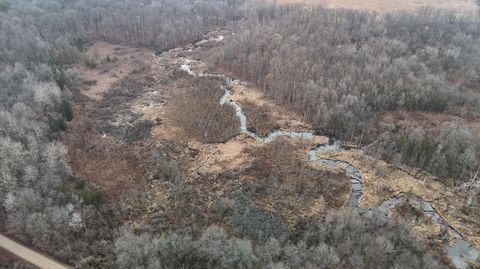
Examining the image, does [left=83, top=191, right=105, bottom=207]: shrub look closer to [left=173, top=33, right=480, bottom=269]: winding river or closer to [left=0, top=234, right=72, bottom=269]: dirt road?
[left=0, top=234, right=72, bottom=269]: dirt road

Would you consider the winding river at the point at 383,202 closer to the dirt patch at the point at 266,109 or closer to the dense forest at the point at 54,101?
the dirt patch at the point at 266,109

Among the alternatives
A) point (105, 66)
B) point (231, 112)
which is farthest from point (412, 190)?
point (105, 66)

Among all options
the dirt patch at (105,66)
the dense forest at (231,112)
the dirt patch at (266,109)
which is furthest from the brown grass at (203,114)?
the dirt patch at (105,66)

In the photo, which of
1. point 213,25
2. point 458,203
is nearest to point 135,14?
point 213,25

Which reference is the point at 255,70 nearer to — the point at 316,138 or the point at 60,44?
the point at 316,138

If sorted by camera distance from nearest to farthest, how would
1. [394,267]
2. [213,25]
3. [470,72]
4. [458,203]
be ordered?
[394,267] → [458,203] → [470,72] → [213,25]

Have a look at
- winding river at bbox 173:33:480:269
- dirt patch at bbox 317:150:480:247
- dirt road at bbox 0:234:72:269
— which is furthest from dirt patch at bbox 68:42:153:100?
dirt patch at bbox 317:150:480:247
